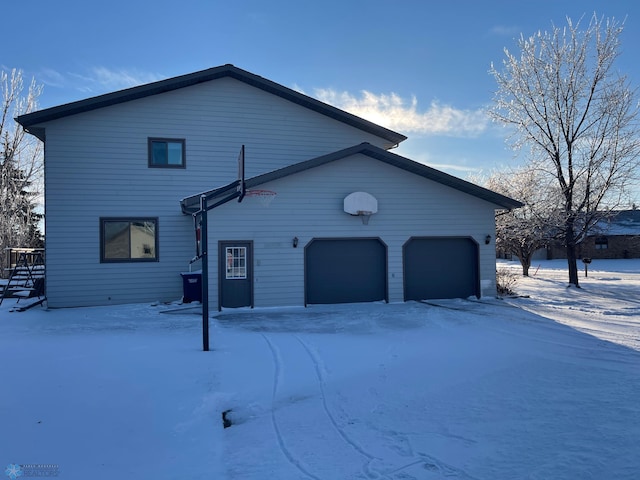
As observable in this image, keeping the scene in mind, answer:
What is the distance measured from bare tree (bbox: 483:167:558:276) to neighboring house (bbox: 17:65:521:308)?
14.8 ft

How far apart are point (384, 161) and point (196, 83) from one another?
22.1ft

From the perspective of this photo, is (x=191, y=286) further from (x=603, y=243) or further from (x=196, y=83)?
(x=603, y=243)

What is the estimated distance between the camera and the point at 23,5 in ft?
36.2

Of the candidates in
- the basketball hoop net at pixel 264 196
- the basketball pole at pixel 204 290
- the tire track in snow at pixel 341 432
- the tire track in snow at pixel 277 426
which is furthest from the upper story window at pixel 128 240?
the tire track in snow at pixel 341 432

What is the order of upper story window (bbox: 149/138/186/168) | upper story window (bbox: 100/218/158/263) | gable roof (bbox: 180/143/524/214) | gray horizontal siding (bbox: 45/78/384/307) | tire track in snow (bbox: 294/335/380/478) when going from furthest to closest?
upper story window (bbox: 149/138/186/168)
upper story window (bbox: 100/218/158/263)
gray horizontal siding (bbox: 45/78/384/307)
gable roof (bbox: 180/143/524/214)
tire track in snow (bbox: 294/335/380/478)

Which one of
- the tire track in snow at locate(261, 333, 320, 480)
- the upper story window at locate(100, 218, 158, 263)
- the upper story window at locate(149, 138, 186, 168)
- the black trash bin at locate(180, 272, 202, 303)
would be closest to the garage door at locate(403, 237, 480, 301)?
the black trash bin at locate(180, 272, 202, 303)

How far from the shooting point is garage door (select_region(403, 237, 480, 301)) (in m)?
13.1

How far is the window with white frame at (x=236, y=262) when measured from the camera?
11797 mm

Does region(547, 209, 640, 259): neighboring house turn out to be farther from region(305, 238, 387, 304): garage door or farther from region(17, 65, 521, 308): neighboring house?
region(305, 238, 387, 304): garage door

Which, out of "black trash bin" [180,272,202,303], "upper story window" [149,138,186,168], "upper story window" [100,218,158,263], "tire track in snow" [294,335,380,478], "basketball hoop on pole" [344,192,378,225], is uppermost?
"upper story window" [149,138,186,168]

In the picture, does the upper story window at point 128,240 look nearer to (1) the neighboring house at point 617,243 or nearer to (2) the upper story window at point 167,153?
(2) the upper story window at point 167,153

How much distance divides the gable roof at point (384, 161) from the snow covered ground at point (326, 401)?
4.24m

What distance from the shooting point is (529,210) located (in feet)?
65.6

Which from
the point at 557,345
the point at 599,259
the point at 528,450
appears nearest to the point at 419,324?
the point at 557,345
